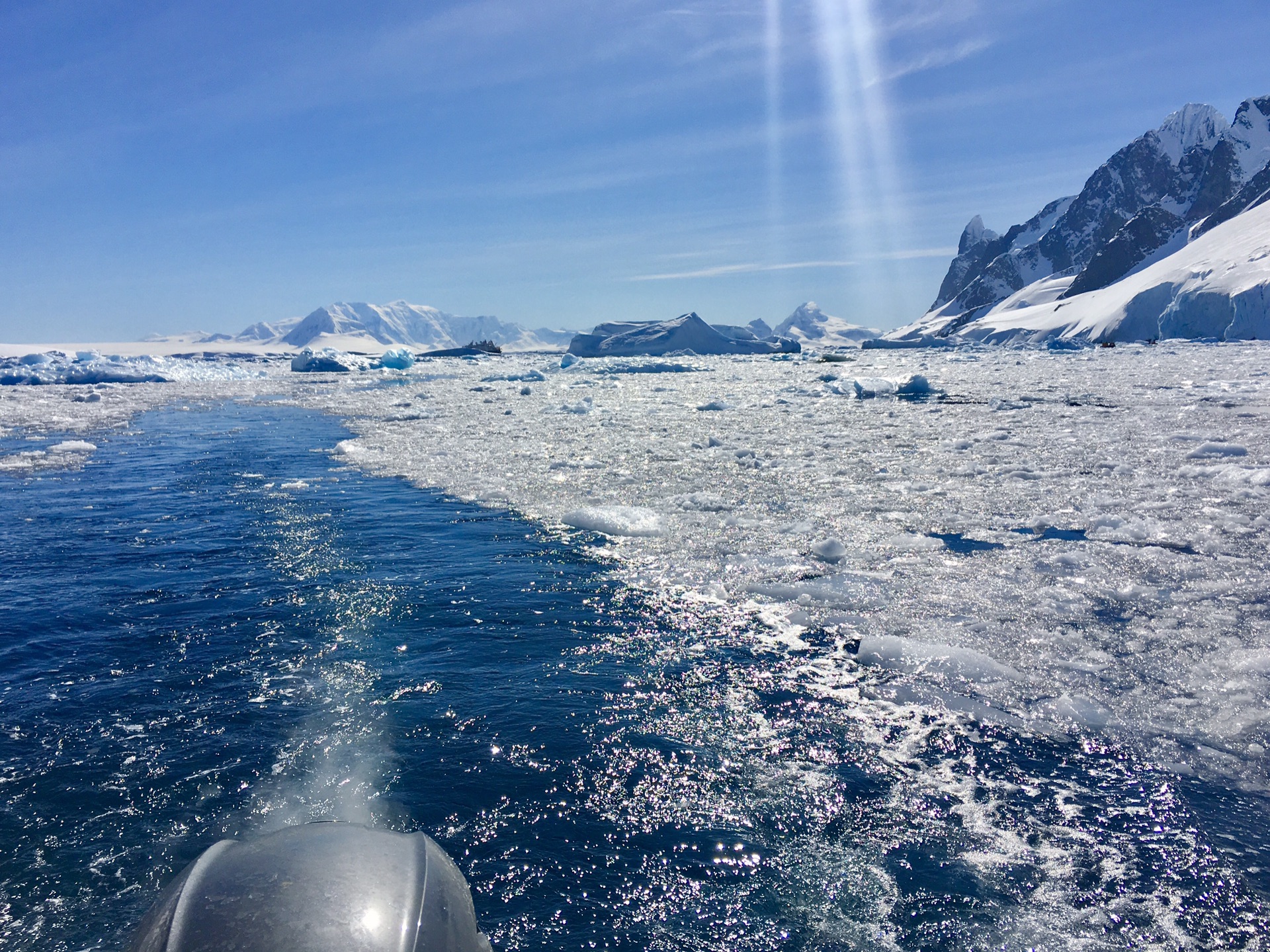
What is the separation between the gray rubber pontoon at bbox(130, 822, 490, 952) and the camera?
2.12 meters

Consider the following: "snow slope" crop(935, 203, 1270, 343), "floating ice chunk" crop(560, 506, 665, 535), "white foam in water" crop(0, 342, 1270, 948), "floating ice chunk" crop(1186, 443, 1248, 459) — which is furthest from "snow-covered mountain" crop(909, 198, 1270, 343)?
"floating ice chunk" crop(560, 506, 665, 535)

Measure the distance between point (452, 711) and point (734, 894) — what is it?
2325 mm

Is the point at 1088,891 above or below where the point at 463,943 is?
below

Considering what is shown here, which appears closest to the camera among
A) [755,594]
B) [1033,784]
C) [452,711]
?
[1033,784]

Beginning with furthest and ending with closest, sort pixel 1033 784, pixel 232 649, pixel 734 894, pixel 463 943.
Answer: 1. pixel 232 649
2. pixel 1033 784
3. pixel 734 894
4. pixel 463 943

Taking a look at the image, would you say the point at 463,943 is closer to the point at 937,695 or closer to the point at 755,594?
the point at 937,695

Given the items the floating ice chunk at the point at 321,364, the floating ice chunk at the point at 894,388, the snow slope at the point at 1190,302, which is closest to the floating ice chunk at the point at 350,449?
the floating ice chunk at the point at 894,388

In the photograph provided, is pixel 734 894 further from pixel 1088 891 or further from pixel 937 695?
pixel 937 695

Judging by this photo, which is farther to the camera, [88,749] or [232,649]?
[232,649]

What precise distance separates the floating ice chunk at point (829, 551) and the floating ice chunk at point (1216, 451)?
8.43 meters

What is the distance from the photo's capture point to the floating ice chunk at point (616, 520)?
8828 millimetres

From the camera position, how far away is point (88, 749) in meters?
4.27

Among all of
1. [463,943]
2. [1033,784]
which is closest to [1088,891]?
[1033,784]

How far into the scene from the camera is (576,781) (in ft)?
12.9
